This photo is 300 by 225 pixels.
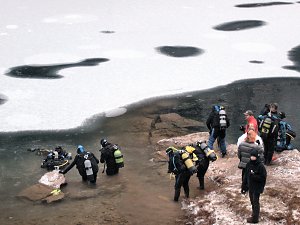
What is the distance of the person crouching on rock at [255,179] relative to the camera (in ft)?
39.7

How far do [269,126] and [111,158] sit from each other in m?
5.67

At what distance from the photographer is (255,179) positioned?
12258 mm

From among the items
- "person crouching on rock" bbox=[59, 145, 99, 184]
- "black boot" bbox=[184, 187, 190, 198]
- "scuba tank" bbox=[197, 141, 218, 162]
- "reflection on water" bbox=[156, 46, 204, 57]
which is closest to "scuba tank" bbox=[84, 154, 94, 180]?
"person crouching on rock" bbox=[59, 145, 99, 184]

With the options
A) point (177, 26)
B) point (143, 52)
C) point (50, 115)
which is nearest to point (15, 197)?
point (50, 115)

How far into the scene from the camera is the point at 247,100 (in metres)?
25.9

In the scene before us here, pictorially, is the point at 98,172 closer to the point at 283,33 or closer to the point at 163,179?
the point at 163,179

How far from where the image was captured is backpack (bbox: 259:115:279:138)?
16312 mm

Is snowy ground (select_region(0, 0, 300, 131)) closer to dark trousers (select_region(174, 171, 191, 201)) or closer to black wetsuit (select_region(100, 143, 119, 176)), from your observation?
black wetsuit (select_region(100, 143, 119, 176))

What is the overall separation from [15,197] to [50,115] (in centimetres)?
869

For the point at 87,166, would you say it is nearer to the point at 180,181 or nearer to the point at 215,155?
the point at 180,181

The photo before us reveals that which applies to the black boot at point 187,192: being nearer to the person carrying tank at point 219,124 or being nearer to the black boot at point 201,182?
the black boot at point 201,182

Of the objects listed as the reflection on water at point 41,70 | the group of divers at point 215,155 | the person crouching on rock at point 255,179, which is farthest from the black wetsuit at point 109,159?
the reflection on water at point 41,70

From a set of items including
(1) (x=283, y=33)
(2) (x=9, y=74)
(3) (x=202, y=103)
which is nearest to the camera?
(3) (x=202, y=103)

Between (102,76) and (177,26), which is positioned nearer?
(102,76)
